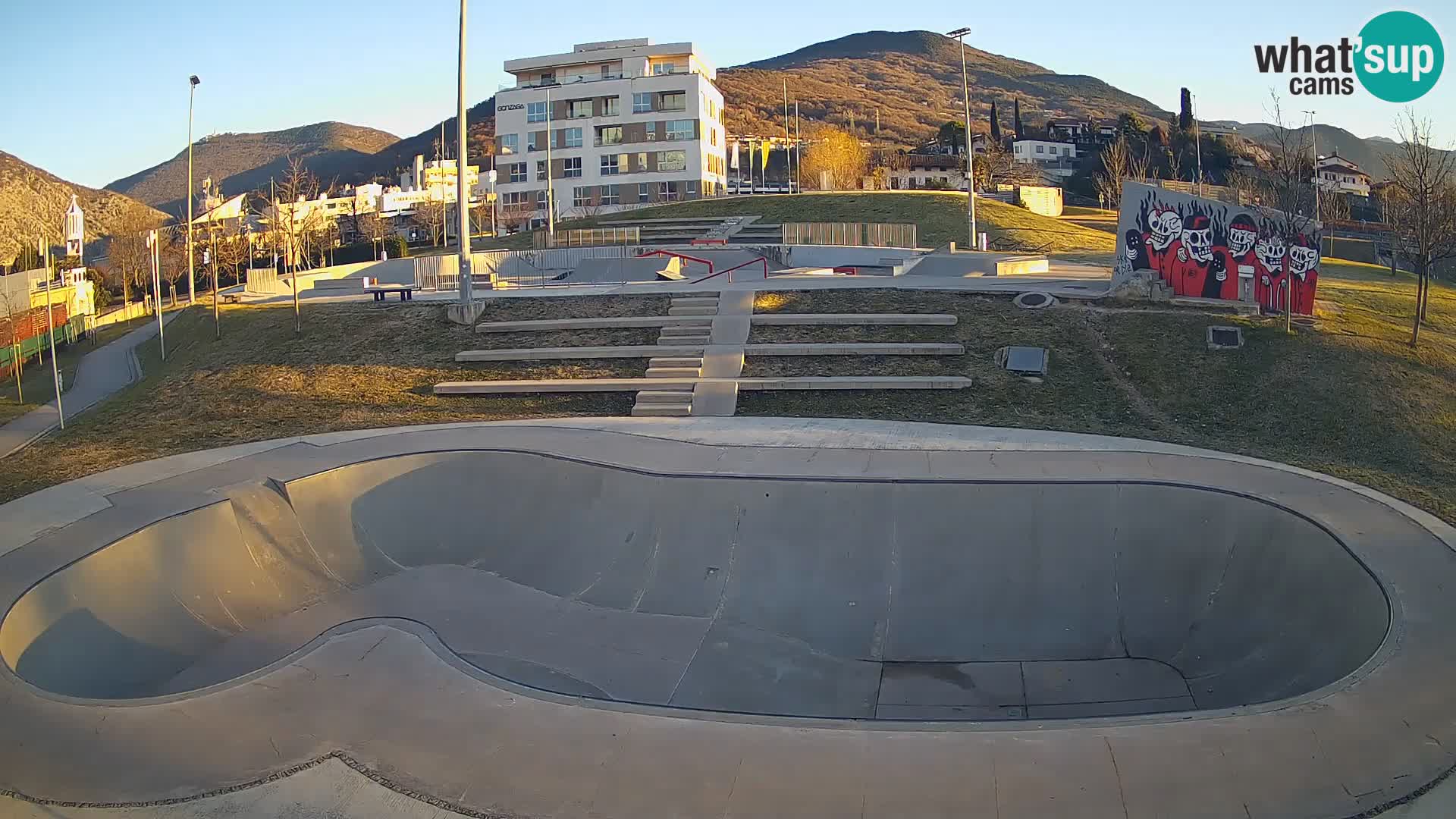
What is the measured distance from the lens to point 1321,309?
25.1 meters

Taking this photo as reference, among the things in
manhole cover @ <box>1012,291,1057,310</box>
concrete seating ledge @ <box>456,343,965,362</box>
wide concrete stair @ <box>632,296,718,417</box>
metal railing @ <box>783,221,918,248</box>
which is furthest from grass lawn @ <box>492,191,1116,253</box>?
concrete seating ledge @ <box>456,343,965,362</box>

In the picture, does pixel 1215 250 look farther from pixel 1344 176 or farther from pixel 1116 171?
pixel 1344 176

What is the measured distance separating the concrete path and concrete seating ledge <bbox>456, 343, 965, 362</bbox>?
31.4 feet

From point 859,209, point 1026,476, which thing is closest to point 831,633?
point 1026,476

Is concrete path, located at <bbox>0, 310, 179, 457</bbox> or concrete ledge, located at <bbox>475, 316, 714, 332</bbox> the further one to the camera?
concrete ledge, located at <bbox>475, 316, 714, 332</bbox>

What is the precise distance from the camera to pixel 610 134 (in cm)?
7444

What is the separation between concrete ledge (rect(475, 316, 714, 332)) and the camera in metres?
26.6

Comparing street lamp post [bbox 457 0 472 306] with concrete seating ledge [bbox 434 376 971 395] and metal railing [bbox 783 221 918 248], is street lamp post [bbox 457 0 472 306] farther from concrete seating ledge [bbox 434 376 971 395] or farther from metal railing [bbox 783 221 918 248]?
metal railing [bbox 783 221 918 248]

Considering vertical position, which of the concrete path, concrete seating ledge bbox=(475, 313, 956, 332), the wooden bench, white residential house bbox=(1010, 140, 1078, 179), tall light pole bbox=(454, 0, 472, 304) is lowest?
the concrete path

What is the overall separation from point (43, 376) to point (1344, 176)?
107 meters

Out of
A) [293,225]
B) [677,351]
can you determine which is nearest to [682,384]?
[677,351]

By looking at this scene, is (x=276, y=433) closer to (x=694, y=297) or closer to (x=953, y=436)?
(x=694, y=297)

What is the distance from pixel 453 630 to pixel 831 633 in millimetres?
5190

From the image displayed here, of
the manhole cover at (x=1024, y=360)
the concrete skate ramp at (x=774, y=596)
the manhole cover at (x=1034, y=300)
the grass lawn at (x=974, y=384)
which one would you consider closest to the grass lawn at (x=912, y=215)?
the manhole cover at (x=1034, y=300)
